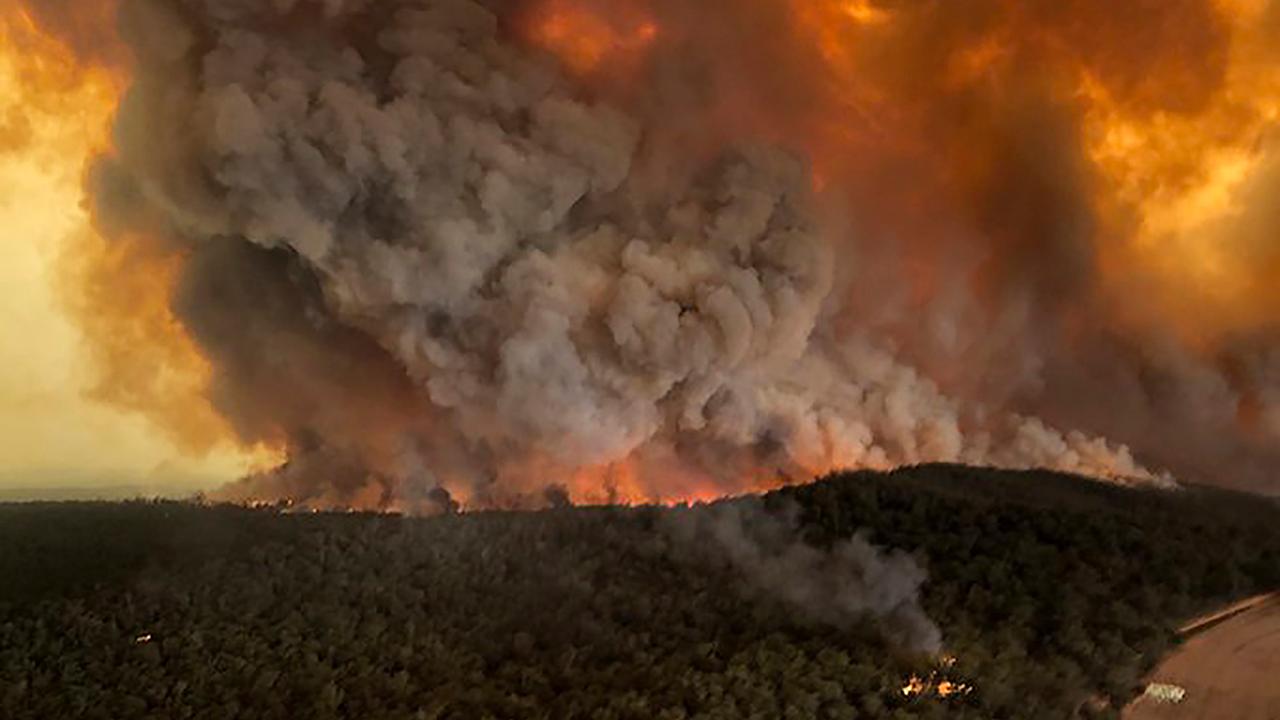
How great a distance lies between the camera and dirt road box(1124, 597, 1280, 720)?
58.2 ft

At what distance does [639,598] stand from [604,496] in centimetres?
802

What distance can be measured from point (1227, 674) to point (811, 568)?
7101mm

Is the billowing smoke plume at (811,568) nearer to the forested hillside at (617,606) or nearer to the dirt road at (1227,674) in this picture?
the forested hillside at (617,606)

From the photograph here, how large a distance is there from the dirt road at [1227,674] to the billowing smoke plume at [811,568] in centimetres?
357

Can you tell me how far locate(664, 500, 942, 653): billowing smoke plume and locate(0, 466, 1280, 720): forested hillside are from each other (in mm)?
63

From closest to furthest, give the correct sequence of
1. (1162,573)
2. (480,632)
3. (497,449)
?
(480,632) < (1162,573) < (497,449)

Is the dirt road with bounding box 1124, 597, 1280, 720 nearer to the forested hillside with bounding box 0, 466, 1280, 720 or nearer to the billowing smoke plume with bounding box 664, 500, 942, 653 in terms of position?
the forested hillside with bounding box 0, 466, 1280, 720

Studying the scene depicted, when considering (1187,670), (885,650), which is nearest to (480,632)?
(885,650)

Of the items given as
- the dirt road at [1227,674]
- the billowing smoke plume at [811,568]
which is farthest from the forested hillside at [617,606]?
the dirt road at [1227,674]

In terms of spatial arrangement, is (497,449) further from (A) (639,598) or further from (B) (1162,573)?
(B) (1162,573)

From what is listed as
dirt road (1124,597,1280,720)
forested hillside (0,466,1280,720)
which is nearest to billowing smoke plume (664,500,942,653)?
forested hillside (0,466,1280,720)

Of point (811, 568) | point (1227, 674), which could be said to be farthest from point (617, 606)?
point (1227, 674)

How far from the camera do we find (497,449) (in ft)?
90.4

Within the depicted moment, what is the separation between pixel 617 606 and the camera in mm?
19781
